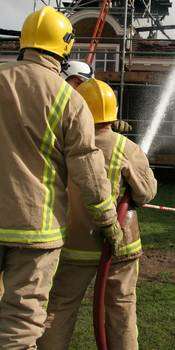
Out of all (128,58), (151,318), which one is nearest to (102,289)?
(151,318)

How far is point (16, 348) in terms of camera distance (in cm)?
256

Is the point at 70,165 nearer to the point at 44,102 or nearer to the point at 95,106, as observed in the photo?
the point at 44,102

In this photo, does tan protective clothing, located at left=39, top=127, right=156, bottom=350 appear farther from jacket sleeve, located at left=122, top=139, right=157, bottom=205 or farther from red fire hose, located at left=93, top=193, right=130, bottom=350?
red fire hose, located at left=93, top=193, right=130, bottom=350

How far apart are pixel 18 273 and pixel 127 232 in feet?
2.63

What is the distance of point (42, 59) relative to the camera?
272 centimetres

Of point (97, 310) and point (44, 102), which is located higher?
point (44, 102)

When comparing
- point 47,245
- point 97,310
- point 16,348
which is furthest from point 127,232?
point 16,348

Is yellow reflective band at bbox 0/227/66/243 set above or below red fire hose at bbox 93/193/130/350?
above

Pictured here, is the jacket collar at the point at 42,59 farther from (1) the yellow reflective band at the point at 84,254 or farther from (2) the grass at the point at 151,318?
A: (2) the grass at the point at 151,318

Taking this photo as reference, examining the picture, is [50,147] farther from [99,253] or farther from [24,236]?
[99,253]

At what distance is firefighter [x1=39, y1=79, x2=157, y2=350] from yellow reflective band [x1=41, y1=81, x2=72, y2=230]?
0.42 m

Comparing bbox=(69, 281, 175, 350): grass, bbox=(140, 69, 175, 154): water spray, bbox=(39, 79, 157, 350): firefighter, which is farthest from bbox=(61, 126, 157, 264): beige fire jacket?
bbox=(140, 69, 175, 154): water spray

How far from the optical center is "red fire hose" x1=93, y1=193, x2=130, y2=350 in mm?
2951

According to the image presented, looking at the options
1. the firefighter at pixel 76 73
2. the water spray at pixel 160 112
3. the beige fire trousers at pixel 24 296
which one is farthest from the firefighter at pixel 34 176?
the water spray at pixel 160 112
